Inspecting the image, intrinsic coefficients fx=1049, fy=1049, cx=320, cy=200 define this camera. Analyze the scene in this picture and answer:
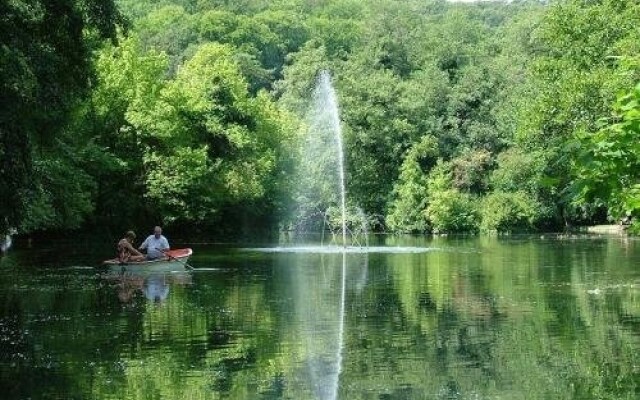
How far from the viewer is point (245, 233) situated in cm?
6762

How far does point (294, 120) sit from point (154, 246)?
4658 cm

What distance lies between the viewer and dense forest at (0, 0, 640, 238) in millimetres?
22766

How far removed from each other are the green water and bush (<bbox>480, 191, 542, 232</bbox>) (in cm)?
4132

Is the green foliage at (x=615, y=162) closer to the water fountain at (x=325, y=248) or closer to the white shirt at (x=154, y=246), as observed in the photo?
the water fountain at (x=325, y=248)

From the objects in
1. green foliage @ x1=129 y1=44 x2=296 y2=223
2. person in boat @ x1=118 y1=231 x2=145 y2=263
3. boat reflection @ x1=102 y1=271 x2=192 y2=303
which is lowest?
boat reflection @ x1=102 y1=271 x2=192 y2=303

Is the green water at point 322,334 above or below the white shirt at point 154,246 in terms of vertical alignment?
below

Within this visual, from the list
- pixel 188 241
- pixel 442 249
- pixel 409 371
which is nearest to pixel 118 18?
pixel 409 371

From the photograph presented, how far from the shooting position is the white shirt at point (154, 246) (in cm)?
3450

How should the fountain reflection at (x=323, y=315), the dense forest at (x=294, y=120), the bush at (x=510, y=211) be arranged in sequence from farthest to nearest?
1. the bush at (x=510, y=211)
2. the dense forest at (x=294, y=120)
3. the fountain reflection at (x=323, y=315)

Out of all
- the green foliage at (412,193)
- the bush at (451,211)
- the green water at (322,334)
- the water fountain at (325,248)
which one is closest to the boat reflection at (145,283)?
the green water at (322,334)

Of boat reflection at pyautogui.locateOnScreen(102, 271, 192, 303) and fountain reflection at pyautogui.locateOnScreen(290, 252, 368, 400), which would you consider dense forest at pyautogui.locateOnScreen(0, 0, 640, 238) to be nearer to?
boat reflection at pyautogui.locateOnScreen(102, 271, 192, 303)

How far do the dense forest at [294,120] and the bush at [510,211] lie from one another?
6.0 inches

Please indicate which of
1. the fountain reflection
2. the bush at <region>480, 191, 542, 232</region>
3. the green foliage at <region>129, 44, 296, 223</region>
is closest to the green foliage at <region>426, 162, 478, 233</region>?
the bush at <region>480, 191, 542, 232</region>

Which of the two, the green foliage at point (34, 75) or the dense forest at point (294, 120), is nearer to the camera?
the green foliage at point (34, 75)
